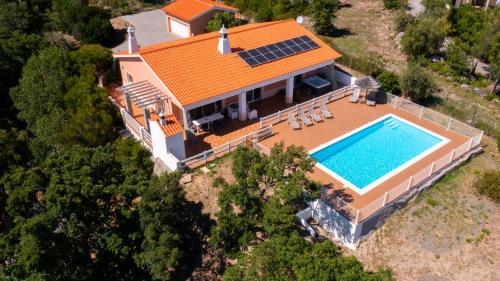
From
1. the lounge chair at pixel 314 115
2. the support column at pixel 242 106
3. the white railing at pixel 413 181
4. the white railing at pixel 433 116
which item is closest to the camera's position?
the white railing at pixel 413 181

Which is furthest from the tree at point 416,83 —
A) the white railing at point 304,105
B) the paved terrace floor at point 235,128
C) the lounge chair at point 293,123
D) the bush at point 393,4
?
the bush at point 393,4

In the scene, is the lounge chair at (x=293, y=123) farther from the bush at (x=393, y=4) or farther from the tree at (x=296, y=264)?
the bush at (x=393, y=4)

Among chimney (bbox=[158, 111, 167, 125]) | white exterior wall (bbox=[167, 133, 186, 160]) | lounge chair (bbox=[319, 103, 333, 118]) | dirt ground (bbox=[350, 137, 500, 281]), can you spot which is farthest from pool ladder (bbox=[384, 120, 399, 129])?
chimney (bbox=[158, 111, 167, 125])

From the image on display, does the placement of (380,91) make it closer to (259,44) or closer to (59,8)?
(259,44)

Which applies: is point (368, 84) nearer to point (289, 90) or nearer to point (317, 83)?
point (317, 83)

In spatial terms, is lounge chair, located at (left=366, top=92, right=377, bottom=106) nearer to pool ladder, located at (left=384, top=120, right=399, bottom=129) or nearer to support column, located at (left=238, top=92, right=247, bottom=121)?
pool ladder, located at (left=384, top=120, right=399, bottom=129)

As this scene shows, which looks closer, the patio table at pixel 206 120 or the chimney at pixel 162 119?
the chimney at pixel 162 119
